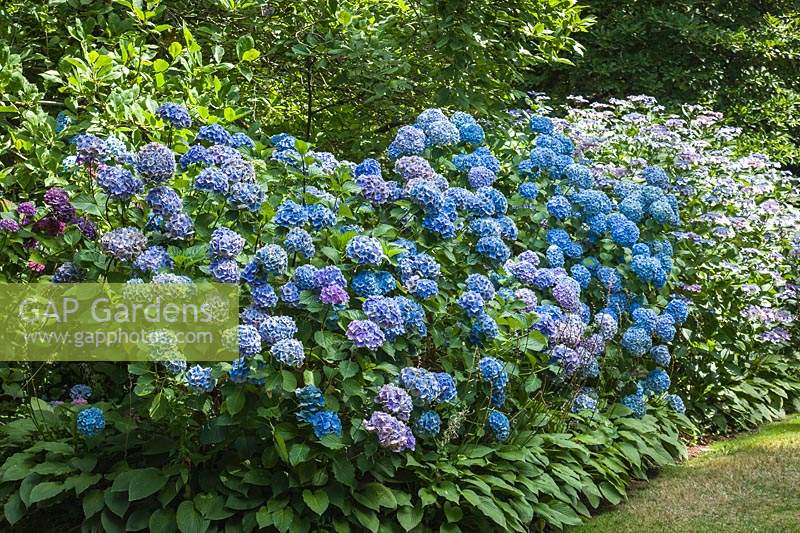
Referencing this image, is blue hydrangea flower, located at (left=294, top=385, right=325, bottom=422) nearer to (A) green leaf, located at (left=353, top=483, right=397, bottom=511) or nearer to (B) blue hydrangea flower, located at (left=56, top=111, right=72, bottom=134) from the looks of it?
(A) green leaf, located at (left=353, top=483, right=397, bottom=511)

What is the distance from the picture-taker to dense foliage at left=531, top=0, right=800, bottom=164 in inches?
414

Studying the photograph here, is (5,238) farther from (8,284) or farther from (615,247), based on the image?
(615,247)

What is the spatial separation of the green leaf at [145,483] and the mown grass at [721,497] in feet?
6.06

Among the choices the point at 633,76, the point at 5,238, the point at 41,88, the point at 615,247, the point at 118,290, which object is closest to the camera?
the point at 118,290

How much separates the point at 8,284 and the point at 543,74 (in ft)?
26.1

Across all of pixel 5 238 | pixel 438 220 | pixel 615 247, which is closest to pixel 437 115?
pixel 438 220

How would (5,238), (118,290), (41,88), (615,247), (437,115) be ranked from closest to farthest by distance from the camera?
(118,290) < (5,238) < (437,115) < (615,247) < (41,88)

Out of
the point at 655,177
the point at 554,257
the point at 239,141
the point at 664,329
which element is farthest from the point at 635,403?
the point at 239,141

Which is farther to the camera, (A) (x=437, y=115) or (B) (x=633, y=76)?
(B) (x=633, y=76)

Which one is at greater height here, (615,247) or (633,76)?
(615,247)

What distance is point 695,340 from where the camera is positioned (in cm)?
573

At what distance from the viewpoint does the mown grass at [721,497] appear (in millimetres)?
4000

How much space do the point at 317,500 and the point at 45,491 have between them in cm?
102

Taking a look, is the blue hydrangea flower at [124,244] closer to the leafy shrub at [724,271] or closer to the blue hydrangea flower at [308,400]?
the blue hydrangea flower at [308,400]
